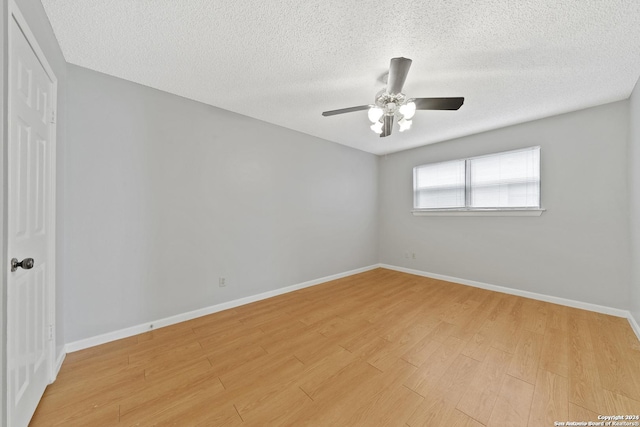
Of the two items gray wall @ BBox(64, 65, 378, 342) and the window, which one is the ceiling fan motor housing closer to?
gray wall @ BBox(64, 65, 378, 342)

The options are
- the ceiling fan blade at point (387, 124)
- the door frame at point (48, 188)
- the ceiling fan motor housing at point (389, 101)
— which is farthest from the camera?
the ceiling fan blade at point (387, 124)

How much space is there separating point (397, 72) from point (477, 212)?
293cm

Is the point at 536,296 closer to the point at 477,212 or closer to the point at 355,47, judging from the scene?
the point at 477,212

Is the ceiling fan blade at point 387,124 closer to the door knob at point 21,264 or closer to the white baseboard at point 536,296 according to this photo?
the door knob at point 21,264

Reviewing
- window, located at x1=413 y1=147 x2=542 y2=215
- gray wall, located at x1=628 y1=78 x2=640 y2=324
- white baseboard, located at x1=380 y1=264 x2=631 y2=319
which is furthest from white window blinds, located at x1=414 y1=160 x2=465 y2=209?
gray wall, located at x1=628 y1=78 x2=640 y2=324

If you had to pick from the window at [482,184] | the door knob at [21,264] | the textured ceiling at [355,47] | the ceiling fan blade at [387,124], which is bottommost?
the door knob at [21,264]

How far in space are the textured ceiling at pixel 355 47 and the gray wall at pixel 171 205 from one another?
1.11 ft

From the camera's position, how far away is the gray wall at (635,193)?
86.7 inches

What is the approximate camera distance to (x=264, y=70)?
6.76 ft

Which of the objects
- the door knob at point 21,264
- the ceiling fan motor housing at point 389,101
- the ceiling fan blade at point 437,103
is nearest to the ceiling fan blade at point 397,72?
the ceiling fan motor housing at point 389,101

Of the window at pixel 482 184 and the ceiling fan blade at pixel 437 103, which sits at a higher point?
the ceiling fan blade at pixel 437 103

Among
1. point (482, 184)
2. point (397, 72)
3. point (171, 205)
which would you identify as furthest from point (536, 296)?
point (171, 205)

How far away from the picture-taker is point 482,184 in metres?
3.60

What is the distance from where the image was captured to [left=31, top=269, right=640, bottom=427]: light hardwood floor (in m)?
1.33
